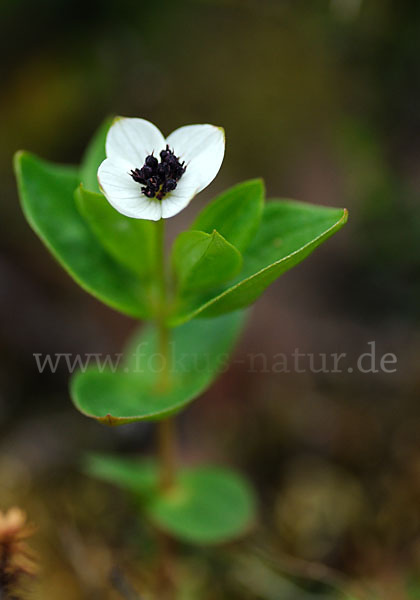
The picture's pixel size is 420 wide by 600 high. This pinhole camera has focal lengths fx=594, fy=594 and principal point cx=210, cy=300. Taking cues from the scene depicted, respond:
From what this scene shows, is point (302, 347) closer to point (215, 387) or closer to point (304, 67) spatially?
point (215, 387)

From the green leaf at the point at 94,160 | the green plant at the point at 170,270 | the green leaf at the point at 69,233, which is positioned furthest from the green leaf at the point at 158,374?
the green leaf at the point at 94,160

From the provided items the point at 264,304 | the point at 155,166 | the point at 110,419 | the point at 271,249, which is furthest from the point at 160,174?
the point at 264,304

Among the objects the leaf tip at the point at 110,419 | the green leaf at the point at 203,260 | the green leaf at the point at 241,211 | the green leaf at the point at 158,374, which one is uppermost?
the green leaf at the point at 241,211

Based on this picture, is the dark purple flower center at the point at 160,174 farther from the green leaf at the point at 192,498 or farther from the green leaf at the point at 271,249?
the green leaf at the point at 192,498

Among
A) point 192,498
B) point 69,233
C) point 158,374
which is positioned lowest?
point 192,498

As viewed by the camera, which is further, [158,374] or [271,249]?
[158,374]

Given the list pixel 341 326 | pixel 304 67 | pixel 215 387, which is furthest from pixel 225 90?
pixel 215 387

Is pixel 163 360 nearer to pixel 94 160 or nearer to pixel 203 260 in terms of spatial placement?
pixel 203 260

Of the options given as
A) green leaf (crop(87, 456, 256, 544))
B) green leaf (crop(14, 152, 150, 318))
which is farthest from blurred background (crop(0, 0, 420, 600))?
green leaf (crop(14, 152, 150, 318))
